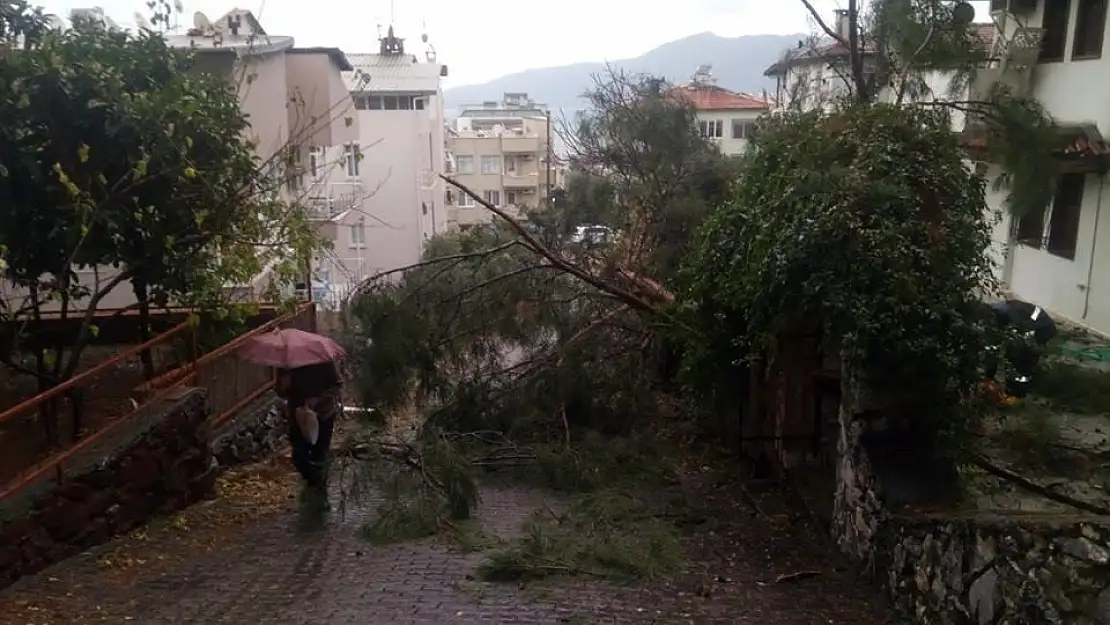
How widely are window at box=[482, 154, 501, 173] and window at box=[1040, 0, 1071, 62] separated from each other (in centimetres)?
4004

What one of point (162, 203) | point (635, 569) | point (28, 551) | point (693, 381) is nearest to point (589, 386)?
point (693, 381)

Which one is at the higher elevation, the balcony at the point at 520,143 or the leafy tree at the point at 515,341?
the balcony at the point at 520,143

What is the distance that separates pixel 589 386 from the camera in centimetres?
1121

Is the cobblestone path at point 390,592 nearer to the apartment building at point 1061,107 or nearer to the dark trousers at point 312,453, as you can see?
the dark trousers at point 312,453

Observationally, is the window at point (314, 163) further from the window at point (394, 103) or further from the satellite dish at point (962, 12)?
the window at point (394, 103)

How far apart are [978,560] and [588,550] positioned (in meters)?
2.85

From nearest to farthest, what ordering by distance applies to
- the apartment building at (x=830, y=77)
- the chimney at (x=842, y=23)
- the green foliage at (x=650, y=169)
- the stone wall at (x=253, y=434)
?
the stone wall at (x=253, y=434)
the chimney at (x=842, y=23)
the apartment building at (x=830, y=77)
the green foliage at (x=650, y=169)

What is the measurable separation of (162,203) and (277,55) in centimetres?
1151

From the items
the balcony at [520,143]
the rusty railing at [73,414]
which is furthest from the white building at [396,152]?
the rusty railing at [73,414]

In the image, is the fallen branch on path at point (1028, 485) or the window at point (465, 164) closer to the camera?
the fallen branch on path at point (1028, 485)

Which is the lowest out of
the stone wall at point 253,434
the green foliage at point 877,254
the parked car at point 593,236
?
the stone wall at point 253,434

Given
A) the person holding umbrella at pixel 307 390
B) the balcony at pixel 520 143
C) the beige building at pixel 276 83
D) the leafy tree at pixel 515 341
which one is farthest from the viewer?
the balcony at pixel 520 143

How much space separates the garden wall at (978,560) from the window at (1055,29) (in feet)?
31.1

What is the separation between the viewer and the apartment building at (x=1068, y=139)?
1158 centimetres
